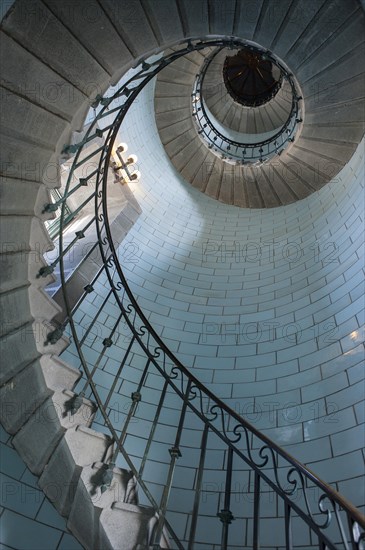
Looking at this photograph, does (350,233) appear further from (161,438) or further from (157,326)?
(161,438)

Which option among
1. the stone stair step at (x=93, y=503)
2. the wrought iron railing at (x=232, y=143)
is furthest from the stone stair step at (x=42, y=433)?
the wrought iron railing at (x=232, y=143)

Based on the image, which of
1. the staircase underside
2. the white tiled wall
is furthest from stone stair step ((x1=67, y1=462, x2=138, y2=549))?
the staircase underside

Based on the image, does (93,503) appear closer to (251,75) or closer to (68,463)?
(68,463)

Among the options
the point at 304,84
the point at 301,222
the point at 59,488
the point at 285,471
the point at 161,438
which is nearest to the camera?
the point at 59,488

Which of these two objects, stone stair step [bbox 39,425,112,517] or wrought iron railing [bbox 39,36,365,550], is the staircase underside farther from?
stone stair step [bbox 39,425,112,517]

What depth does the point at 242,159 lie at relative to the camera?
6.52m

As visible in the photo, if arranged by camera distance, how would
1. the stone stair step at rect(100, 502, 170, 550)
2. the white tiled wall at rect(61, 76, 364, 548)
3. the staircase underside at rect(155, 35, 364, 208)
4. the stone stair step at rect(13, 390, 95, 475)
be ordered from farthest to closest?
the staircase underside at rect(155, 35, 364, 208) → the white tiled wall at rect(61, 76, 364, 548) → the stone stair step at rect(13, 390, 95, 475) → the stone stair step at rect(100, 502, 170, 550)

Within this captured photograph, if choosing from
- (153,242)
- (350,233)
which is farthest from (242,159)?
(350,233)

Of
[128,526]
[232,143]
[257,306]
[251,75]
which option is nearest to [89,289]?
[128,526]

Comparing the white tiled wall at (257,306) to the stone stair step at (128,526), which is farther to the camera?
the white tiled wall at (257,306)

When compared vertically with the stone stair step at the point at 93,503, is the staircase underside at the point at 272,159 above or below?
above

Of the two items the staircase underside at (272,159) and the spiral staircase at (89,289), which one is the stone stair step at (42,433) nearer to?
the spiral staircase at (89,289)

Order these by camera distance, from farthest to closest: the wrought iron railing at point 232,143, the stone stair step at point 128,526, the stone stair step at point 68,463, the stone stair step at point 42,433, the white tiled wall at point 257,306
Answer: the wrought iron railing at point 232,143
the white tiled wall at point 257,306
the stone stair step at point 42,433
the stone stair step at point 68,463
the stone stair step at point 128,526

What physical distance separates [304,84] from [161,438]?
3.72m
